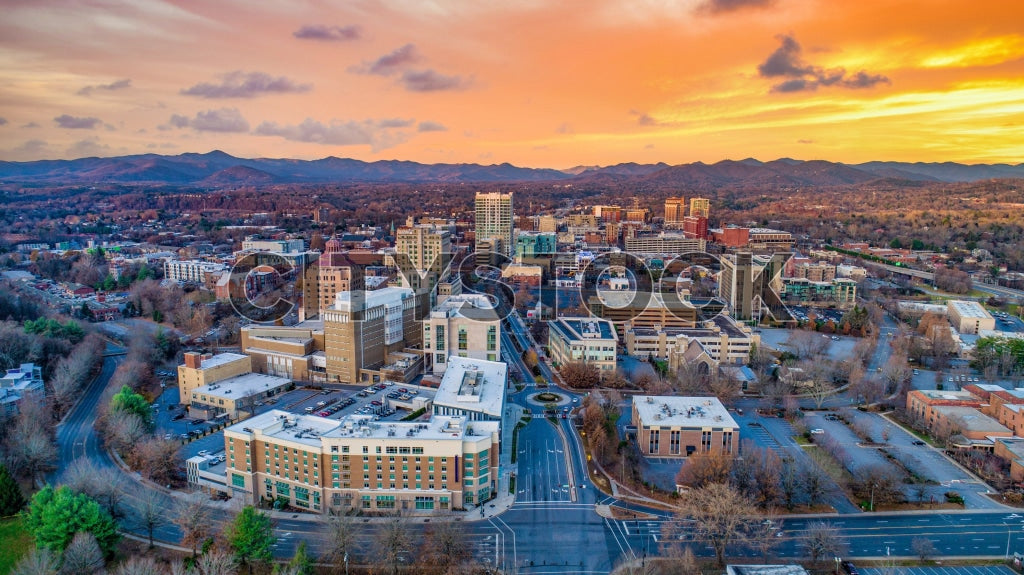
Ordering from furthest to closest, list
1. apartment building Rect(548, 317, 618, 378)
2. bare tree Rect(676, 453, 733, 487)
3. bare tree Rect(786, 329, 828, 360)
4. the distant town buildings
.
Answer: bare tree Rect(786, 329, 828, 360), apartment building Rect(548, 317, 618, 378), the distant town buildings, bare tree Rect(676, 453, 733, 487)

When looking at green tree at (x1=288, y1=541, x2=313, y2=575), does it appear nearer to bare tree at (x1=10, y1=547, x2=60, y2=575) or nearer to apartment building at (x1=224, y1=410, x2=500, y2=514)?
apartment building at (x1=224, y1=410, x2=500, y2=514)

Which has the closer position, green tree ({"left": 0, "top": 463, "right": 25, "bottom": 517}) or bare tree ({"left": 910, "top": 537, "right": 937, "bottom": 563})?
bare tree ({"left": 910, "top": 537, "right": 937, "bottom": 563})

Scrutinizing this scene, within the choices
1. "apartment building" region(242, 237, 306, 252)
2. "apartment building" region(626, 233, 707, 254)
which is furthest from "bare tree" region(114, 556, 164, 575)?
"apartment building" region(626, 233, 707, 254)

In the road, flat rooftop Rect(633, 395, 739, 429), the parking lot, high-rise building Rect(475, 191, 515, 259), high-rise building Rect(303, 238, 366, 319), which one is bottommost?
the parking lot

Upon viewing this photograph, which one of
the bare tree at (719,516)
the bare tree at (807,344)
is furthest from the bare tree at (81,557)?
the bare tree at (807,344)

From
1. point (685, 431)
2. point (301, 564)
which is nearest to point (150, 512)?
point (301, 564)

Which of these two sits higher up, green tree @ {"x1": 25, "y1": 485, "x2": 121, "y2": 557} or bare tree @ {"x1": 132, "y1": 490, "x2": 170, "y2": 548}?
green tree @ {"x1": 25, "y1": 485, "x2": 121, "y2": 557}
